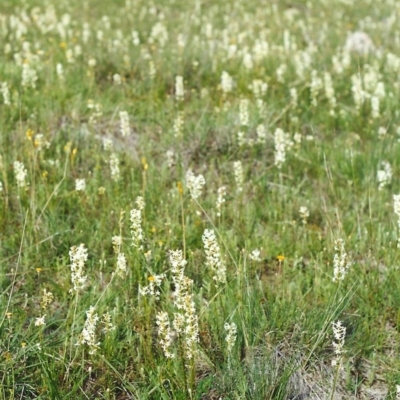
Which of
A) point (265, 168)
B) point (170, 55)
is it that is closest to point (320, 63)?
point (170, 55)

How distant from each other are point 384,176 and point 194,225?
1.74 metres

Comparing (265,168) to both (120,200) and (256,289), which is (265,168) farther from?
(256,289)

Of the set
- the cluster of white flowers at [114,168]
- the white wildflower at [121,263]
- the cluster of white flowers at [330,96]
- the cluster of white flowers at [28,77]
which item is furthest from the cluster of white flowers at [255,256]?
the cluster of white flowers at [28,77]

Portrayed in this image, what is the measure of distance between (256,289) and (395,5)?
12.6 meters

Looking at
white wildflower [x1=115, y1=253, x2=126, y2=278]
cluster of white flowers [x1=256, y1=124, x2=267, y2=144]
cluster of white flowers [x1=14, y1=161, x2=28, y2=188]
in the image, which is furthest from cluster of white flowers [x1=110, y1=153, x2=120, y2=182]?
cluster of white flowers [x1=256, y1=124, x2=267, y2=144]

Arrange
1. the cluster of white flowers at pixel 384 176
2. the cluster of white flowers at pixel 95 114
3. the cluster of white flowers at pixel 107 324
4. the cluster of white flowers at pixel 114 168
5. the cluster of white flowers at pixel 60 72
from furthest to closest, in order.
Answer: the cluster of white flowers at pixel 60 72 < the cluster of white flowers at pixel 95 114 < the cluster of white flowers at pixel 384 176 < the cluster of white flowers at pixel 114 168 < the cluster of white flowers at pixel 107 324

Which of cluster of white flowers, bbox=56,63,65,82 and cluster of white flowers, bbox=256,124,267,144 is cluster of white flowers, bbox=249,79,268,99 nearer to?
cluster of white flowers, bbox=256,124,267,144

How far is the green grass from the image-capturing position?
2.81 m

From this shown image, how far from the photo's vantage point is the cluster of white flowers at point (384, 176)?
464cm

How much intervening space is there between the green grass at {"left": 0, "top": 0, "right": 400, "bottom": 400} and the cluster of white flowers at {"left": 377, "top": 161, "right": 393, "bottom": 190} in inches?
Answer: 3.8

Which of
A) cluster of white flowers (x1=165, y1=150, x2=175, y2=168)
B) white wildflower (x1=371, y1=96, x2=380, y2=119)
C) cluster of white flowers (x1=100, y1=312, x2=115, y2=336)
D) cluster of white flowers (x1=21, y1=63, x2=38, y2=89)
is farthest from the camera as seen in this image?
white wildflower (x1=371, y1=96, x2=380, y2=119)

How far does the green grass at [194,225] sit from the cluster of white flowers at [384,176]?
0.10 meters

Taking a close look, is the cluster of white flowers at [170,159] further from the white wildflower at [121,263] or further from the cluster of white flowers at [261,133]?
the white wildflower at [121,263]

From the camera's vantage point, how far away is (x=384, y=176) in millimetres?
4668
